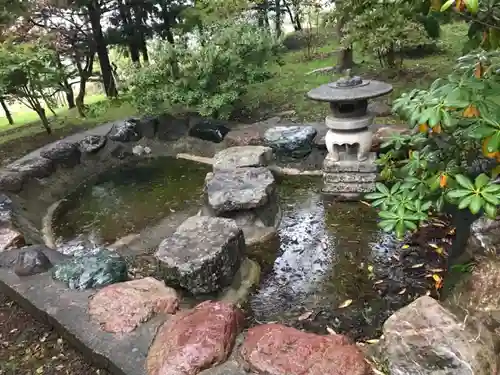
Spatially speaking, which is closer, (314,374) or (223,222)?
(314,374)

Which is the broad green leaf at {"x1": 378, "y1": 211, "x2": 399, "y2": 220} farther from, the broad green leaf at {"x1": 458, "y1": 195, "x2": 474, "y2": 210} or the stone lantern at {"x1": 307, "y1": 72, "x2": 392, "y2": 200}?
the stone lantern at {"x1": 307, "y1": 72, "x2": 392, "y2": 200}

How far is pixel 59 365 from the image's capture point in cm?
372

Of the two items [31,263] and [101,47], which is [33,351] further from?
[101,47]

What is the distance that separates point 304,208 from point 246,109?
4.20 m

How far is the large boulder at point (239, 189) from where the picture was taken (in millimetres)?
5840

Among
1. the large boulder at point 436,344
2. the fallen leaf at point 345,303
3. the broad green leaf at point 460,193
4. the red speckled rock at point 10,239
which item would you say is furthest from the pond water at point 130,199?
the broad green leaf at point 460,193

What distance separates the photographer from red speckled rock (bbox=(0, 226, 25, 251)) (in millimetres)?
5248

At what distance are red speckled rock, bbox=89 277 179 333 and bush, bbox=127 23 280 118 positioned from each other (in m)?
5.35

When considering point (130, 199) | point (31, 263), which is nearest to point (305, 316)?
point (31, 263)

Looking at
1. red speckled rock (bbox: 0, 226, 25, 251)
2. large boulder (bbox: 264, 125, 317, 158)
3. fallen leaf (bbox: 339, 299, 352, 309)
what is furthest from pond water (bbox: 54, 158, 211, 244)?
fallen leaf (bbox: 339, 299, 352, 309)

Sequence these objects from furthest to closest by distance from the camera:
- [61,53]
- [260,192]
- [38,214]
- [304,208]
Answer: [61,53], [38,214], [304,208], [260,192]

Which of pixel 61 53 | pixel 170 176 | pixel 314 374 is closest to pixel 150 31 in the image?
pixel 61 53

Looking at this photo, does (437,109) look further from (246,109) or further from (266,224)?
(246,109)

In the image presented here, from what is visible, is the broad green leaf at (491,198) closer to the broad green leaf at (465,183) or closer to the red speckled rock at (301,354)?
the broad green leaf at (465,183)
